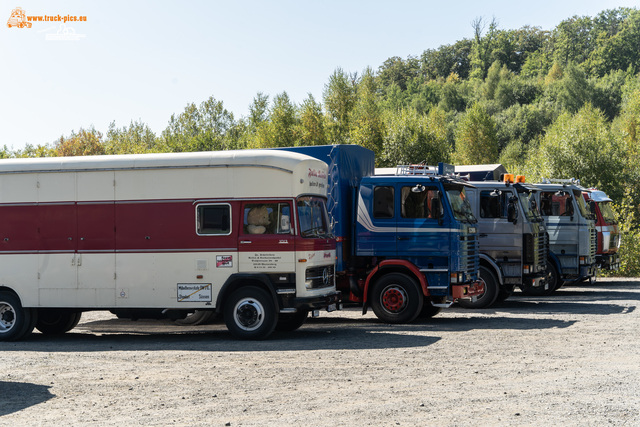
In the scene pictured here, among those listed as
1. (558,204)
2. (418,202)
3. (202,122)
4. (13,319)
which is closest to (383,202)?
(418,202)

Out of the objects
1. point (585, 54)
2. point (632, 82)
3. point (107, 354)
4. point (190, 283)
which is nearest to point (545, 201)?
point (190, 283)

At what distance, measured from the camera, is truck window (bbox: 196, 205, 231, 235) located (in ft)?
38.8

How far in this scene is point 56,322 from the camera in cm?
1375

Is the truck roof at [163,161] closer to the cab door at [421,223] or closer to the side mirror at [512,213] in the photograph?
the cab door at [421,223]

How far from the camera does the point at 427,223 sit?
13469mm

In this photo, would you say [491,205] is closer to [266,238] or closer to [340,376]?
[266,238]

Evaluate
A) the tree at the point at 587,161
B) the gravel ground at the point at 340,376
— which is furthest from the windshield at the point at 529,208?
the tree at the point at 587,161

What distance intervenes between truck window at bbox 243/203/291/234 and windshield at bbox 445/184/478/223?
12.0 ft

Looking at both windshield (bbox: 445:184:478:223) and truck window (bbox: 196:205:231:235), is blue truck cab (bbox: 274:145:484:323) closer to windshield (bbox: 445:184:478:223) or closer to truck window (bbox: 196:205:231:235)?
windshield (bbox: 445:184:478:223)

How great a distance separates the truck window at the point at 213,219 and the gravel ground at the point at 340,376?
1.99m

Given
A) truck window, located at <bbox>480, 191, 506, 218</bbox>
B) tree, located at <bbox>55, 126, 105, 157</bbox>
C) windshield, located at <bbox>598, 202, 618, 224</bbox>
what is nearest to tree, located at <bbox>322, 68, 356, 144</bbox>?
tree, located at <bbox>55, 126, 105, 157</bbox>

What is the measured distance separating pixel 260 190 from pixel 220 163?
873 mm

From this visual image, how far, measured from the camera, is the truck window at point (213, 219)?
11.8 metres

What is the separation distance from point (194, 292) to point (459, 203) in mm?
5729
